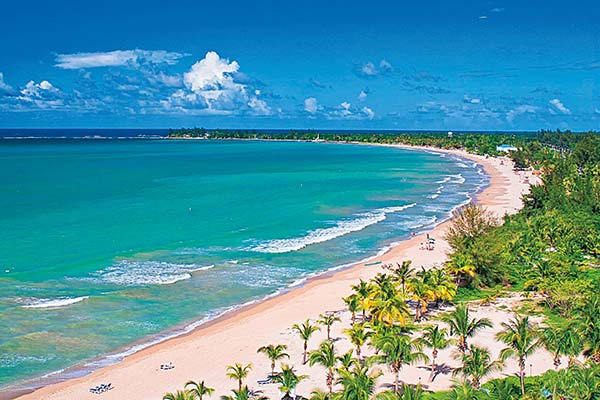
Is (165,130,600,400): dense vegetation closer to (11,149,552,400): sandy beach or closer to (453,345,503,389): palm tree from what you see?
(453,345,503,389): palm tree

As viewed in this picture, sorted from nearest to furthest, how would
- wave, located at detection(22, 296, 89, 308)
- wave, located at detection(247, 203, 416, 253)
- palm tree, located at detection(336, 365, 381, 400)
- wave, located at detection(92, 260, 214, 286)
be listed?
palm tree, located at detection(336, 365, 381, 400) → wave, located at detection(22, 296, 89, 308) → wave, located at detection(92, 260, 214, 286) → wave, located at detection(247, 203, 416, 253)

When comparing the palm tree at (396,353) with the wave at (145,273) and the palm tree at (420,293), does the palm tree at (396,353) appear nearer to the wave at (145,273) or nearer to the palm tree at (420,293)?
the palm tree at (420,293)

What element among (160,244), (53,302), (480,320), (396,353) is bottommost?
(53,302)

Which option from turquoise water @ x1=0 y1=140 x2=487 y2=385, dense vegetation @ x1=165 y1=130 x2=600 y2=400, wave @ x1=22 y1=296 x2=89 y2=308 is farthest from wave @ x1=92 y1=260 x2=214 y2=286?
dense vegetation @ x1=165 y1=130 x2=600 y2=400


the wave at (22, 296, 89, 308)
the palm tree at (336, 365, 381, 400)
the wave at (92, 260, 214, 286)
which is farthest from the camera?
the wave at (92, 260, 214, 286)

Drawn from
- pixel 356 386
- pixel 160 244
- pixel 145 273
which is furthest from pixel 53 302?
pixel 356 386

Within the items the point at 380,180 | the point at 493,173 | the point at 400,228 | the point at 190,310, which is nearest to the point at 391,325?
the point at 190,310

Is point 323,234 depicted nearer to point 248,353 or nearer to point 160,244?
point 160,244

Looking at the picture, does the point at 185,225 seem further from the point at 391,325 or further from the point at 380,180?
the point at 380,180
